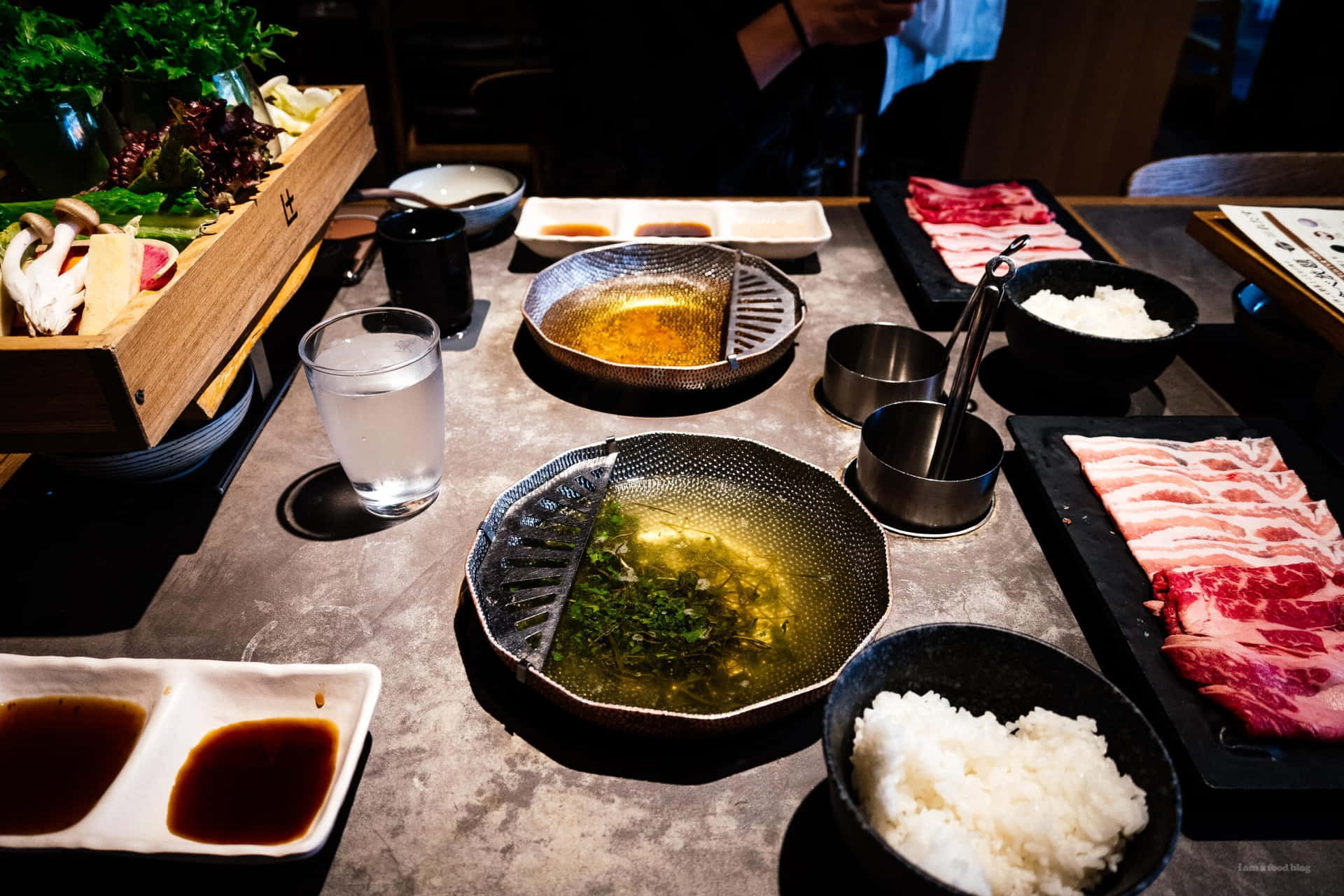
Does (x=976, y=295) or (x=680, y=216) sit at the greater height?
(x=976, y=295)

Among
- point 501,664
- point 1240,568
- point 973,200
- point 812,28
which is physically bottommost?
point 501,664

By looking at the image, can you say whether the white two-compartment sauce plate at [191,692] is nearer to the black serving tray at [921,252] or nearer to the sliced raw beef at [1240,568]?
the sliced raw beef at [1240,568]

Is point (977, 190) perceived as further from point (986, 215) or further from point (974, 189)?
point (986, 215)

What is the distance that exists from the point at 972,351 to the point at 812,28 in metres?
1.71

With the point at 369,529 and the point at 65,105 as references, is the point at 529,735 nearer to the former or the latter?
the point at 369,529

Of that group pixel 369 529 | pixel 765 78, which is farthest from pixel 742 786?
pixel 765 78

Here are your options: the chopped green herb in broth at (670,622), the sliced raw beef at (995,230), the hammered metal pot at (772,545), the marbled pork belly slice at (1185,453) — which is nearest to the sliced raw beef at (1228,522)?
the marbled pork belly slice at (1185,453)

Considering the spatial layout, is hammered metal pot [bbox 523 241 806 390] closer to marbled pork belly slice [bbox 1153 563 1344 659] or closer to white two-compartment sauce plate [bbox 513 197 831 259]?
white two-compartment sauce plate [bbox 513 197 831 259]

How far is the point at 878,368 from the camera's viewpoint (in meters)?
1.82

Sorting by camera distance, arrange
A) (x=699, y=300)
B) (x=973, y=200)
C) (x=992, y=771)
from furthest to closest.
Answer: (x=973, y=200)
(x=699, y=300)
(x=992, y=771)

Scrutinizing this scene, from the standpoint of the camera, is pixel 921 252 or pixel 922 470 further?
pixel 921 252

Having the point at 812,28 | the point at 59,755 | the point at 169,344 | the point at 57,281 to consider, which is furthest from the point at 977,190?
the point at 59,755

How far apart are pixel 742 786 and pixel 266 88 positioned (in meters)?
1.94

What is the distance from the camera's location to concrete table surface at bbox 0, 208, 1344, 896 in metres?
0.96
